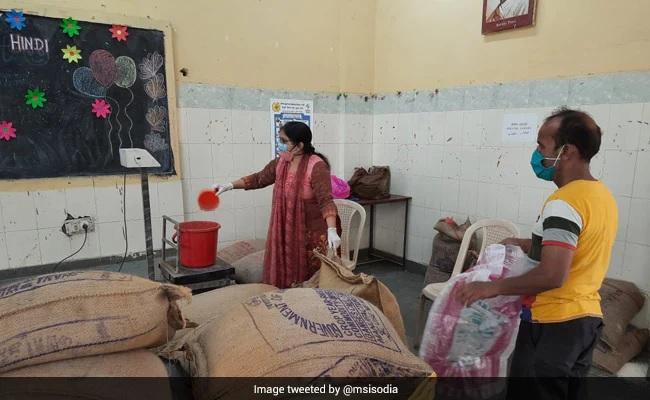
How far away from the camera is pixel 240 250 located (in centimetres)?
303

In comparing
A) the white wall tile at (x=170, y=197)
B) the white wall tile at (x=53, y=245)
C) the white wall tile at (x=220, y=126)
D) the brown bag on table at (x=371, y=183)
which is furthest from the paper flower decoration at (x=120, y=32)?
the brown bag on table at (x=371, y=183)

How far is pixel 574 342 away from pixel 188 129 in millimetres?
2765

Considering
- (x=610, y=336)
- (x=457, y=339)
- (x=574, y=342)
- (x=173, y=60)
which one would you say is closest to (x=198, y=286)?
(x=457, y=339)

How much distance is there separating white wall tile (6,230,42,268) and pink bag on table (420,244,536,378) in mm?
2579

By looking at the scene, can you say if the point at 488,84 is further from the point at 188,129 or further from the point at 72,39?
the point at 72,39

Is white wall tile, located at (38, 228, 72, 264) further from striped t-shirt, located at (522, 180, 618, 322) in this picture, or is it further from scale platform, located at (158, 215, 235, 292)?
striped t-shirt, located at (522, 180, 618, 322)

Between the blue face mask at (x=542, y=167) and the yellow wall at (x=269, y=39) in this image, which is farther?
the yellow wall at (x=269, y=39)

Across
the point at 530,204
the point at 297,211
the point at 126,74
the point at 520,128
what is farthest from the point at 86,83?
the point at 530,204

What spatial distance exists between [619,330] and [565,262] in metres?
1.47

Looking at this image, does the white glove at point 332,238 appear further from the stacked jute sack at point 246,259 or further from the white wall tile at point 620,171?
the white wall tile at point 620,171

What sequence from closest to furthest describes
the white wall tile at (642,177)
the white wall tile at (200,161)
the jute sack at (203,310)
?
the jute sack at (203,310)
the white wall tile at (642,177)
the white wall tile at (200,161)

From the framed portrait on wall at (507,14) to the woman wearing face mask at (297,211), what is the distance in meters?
1.68

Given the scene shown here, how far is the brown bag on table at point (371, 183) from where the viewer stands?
12.4 ft

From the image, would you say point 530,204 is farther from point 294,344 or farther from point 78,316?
point 78,316
